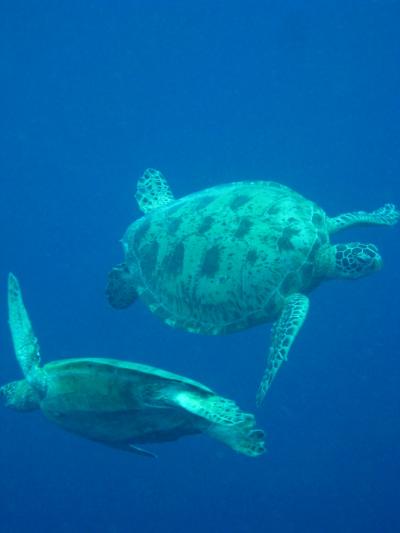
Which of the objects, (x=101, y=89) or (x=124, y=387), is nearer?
(x=124, y=387)

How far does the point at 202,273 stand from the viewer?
603 centimetres

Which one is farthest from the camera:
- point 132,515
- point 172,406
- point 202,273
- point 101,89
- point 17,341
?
point 101,89

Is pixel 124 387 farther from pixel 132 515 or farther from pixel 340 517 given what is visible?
pixel 340 517

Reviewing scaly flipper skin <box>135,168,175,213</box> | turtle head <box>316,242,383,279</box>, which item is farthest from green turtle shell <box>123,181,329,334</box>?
scaly flipper skin <box>135,168,175,213</box>

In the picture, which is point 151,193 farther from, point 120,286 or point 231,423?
point 231,423

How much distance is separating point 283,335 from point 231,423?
1798mm

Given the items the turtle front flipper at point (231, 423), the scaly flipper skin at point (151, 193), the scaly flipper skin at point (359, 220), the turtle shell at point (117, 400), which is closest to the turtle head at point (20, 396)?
the turtle shell at point (117, 400)

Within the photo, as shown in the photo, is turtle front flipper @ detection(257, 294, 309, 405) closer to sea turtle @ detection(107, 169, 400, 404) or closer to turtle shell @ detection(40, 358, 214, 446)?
sea turtle @ detection(107, 169, 400, 404)

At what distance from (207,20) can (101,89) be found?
184 inches

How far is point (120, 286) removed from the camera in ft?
23.6

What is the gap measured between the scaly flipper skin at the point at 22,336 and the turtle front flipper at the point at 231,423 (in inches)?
85.4

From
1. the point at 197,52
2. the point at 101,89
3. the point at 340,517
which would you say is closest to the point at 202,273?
the point at 340,517

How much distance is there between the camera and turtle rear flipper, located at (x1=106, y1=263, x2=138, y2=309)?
7.16 m

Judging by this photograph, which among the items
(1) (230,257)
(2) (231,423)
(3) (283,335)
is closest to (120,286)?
(1) (230,257)
